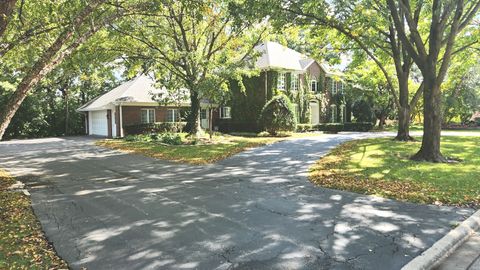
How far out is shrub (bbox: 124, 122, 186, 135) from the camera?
2869cm

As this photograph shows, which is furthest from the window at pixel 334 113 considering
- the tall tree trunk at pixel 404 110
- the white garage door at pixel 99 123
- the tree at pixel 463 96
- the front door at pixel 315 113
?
the white garage door at pixel 99 123

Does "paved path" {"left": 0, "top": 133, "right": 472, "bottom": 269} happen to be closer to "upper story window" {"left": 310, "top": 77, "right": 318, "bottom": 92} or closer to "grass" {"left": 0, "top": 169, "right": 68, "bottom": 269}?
"grass" {"left": 0, "top": 169, "right": 68, "bottom": 269}

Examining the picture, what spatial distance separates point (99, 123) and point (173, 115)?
7275mm

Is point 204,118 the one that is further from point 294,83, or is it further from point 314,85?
point 314,85

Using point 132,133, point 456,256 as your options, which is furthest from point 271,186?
point 132,133

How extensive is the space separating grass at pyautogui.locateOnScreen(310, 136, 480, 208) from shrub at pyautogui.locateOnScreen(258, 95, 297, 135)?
35.8 ft

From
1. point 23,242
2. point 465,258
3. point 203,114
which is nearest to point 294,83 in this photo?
point 203,114

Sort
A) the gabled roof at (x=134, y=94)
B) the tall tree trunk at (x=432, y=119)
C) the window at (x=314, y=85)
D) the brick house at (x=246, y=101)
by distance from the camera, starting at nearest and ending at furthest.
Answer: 1. the tall tree trunk at (x=432, y=119)
2. the gabled roof at (x=134, y=94)
3. the brick house at (x=246, y=101)
4. the window at (x=314, y=85)

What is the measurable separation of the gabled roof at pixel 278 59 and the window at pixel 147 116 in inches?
396

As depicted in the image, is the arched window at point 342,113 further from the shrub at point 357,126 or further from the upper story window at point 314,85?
the upper story window at point 314,85

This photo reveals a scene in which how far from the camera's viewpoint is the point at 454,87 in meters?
39.9

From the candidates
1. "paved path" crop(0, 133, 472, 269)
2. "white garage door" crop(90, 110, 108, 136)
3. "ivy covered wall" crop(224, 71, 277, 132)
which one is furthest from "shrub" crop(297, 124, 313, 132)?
"paved path" crop(0, 133, 472, 269)

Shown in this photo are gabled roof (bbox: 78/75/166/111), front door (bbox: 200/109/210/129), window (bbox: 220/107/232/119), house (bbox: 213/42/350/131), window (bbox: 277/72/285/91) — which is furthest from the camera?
window (bbox: 220/107/232/119)

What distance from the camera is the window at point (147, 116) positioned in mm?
29922
